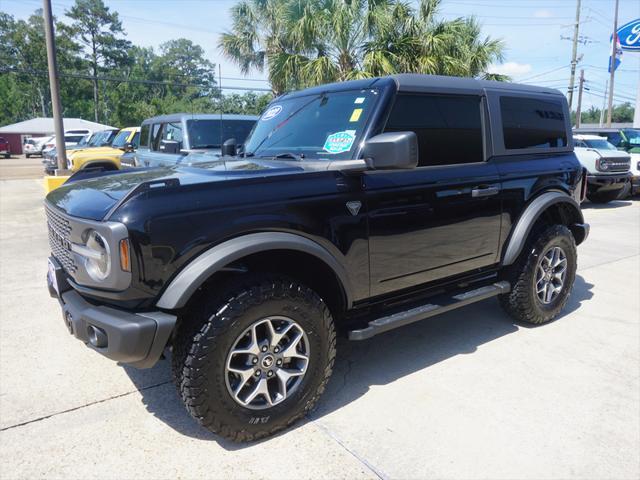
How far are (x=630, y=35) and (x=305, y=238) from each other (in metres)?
32.7

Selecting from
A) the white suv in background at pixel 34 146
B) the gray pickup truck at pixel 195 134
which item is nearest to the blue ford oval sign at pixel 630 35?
the gray pickup truck at pixel 195 134

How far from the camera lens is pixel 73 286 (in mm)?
2697

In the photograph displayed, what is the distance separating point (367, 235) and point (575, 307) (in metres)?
Result: 3.04

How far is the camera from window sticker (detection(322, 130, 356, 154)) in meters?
3.16

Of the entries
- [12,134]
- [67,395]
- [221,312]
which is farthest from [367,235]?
[12,134]

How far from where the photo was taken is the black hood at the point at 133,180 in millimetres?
2520

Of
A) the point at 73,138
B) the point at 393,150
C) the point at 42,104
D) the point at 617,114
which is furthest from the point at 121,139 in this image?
the point at 617,114

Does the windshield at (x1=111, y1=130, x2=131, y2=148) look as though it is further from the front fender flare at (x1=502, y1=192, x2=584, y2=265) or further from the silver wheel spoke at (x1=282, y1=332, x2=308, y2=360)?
the silver wheel spoke at (x1=282, y1=332, x2=308, y2=360)

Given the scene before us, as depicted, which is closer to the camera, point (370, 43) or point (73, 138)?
point (370, 43)

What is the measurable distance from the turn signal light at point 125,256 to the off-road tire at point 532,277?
3.05 metres

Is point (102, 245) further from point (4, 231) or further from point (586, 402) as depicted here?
point (4, 231)

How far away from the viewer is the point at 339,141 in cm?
322

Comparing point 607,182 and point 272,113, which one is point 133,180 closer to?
point 272,113

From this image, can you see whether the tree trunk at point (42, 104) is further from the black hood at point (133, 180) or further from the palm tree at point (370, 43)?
the black hood at point (133, 180)
